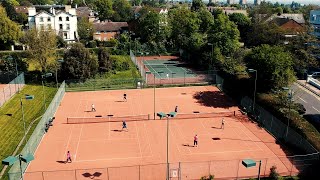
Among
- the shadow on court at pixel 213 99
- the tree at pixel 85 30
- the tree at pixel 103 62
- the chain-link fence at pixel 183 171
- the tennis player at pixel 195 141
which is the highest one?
the tree at pixel 85 30

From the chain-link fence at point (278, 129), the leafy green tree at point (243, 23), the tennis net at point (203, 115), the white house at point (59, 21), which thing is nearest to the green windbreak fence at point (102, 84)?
the tennis net at point (203, 115)

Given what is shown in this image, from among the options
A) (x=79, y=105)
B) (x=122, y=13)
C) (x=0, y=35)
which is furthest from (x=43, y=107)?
(x=122, y=13)

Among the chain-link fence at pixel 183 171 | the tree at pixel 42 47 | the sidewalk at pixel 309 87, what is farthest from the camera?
the tree at pixel 42 47

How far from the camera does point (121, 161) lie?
2931 centimetres

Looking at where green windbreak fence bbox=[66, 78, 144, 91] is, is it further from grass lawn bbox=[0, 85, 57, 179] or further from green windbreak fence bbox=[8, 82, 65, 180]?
green windbreak fence bbox=[8, 82, 65, 180]

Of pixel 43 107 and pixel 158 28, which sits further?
pixel 158 28

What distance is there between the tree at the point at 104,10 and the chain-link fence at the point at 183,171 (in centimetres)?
10374

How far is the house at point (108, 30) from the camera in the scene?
9331 centimetres

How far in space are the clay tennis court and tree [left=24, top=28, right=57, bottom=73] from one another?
12681 millimetres

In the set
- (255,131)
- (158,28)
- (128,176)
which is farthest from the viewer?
(158,28)

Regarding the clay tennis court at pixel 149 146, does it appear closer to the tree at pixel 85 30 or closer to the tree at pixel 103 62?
the tree at pixel 103 62

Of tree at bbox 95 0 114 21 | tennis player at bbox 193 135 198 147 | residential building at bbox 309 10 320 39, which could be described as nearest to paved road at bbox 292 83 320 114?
tennis player at bbox 193 135 198 147

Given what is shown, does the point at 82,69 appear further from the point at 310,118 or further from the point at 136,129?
the point at 310,118

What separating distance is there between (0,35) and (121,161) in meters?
60.3
